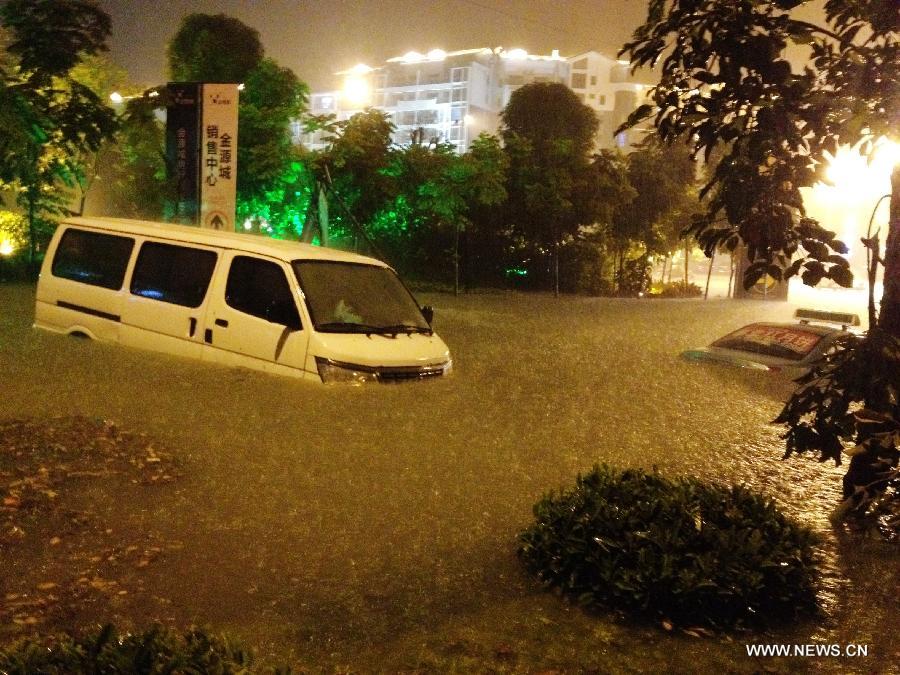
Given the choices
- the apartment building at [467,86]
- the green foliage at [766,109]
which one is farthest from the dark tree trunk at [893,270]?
the apartment building at [467,86]

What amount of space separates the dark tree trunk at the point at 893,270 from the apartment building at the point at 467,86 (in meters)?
71.2

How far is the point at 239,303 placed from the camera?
780cm

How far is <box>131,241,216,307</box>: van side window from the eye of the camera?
26.5ft

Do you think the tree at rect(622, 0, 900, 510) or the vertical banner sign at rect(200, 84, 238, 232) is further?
the vertical banner sign at rect(200, 84, 238, 232)

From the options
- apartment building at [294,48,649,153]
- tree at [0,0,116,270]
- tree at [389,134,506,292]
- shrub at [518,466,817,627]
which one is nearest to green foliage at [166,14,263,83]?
tree at [389,134,506,292]

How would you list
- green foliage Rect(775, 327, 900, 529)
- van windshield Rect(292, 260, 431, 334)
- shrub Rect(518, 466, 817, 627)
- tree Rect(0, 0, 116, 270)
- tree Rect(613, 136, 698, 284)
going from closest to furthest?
1. shrub Rect(518, 466, 817, 627)
2. green foliage Rect(775, 327, 900, 529)
3. van windshield Rect(292, 260, 431, 334)
4. tree Rect(0, 0, 116, 270)
5. tree Rect(613, 136, 698, 284)

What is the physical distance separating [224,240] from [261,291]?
0.81 m

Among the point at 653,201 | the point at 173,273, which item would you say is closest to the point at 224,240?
the point at 173,273

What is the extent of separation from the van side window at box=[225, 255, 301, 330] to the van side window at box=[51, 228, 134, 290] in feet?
4.83

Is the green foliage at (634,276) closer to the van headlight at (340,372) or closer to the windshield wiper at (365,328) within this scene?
the windshield wiper at (365,328)

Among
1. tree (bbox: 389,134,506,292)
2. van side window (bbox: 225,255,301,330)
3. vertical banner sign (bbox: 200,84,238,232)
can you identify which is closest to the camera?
van side window (bbox: 225,255,301,330)

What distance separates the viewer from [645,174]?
94.0 feet

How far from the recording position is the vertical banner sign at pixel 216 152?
43.6 feet

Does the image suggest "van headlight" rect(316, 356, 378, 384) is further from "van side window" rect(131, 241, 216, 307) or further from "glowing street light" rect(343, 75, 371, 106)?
"glowing street light" rect(343, 75, 371, 106)
